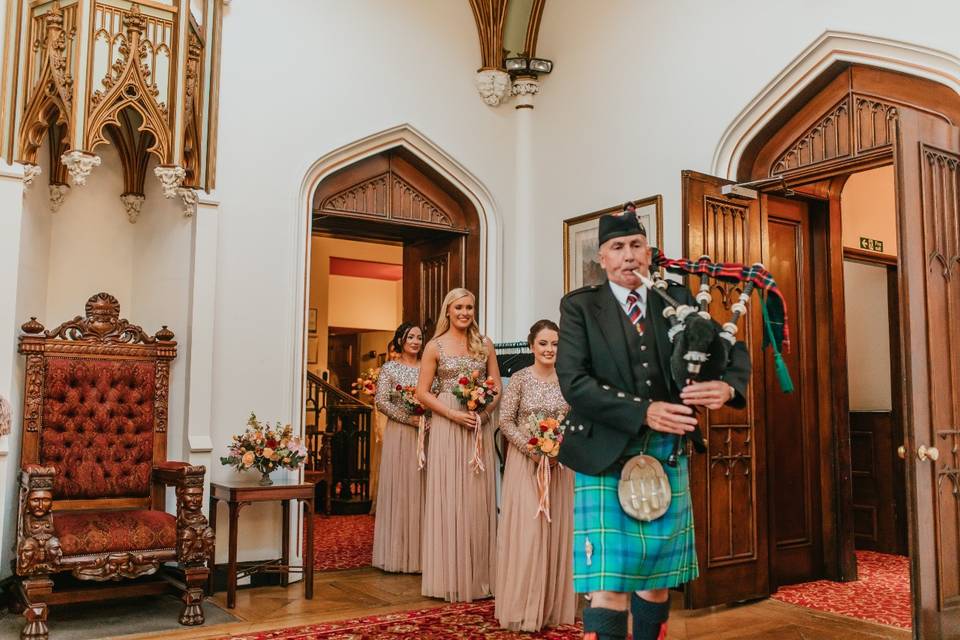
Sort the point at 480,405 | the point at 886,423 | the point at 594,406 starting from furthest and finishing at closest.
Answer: the point at 886,423
the point at 480,405
the point at 594,406

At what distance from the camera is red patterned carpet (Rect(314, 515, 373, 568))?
727cm

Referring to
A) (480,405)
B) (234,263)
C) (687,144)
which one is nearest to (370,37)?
(234,263)

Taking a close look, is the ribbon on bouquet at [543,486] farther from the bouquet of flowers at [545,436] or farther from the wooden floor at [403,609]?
the wooden floor at [403,609]

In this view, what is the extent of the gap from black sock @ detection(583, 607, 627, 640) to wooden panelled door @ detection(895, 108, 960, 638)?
2065 mm

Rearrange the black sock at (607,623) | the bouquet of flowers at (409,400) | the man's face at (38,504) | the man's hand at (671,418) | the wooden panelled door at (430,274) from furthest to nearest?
the wooden panelled door at (430,274), the bouquet of flowers at (409,400), the man's face at (38,504), the black sock at (607,623), the man's hand at (671,418)

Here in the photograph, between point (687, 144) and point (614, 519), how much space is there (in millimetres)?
4022

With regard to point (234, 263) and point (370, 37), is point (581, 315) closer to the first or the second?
point (234, 263)

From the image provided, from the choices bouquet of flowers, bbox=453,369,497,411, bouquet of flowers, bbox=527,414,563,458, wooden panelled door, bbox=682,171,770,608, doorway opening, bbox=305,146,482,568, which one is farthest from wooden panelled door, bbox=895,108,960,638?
doorway opening, bbox=305,146,482,568

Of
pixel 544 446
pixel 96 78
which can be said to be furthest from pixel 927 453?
pixel 96 78

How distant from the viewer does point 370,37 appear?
24.3 ft

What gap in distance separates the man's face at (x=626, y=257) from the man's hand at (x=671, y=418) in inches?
20.7

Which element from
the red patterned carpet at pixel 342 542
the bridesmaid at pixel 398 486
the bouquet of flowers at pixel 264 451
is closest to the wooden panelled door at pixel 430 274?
the bridesmaid at pixel 398 486

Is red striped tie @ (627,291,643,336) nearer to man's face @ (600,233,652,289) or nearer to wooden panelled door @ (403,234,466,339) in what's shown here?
man's face @ (600,233,652,289)

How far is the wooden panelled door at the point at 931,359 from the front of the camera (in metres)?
4.45
